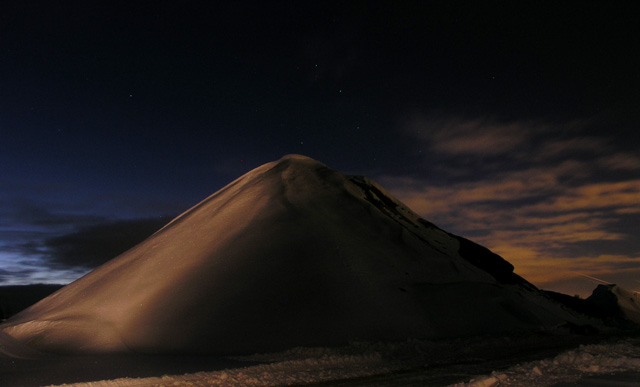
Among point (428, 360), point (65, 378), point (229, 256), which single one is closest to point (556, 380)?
point (428, 360)

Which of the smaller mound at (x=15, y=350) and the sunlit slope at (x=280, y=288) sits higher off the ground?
the sunlit slope at (x=280, y=288)

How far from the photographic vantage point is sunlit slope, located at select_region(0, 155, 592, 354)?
13805mm

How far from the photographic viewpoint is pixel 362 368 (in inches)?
363

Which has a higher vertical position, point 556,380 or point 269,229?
point 269,229

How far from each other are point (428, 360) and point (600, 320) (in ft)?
71.6

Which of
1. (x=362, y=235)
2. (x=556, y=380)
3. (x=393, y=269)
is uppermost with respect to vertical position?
(x=362, y=235)

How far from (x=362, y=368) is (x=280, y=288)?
729 centimetres

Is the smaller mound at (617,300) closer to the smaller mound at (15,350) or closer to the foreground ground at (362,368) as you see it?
the foreground ground at (362,368)

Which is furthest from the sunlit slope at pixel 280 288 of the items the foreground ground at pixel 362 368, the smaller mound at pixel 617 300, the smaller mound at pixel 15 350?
the smaller mound at pixel 617 300

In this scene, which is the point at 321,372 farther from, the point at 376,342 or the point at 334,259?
the point at 334,259

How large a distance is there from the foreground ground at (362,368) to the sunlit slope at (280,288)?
1.85m

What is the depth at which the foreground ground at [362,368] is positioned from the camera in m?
7.29

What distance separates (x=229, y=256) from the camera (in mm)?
17844

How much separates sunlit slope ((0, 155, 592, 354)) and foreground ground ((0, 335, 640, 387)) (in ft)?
6.07
